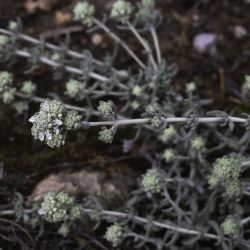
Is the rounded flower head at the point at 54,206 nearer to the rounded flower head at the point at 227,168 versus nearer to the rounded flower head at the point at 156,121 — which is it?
the rounded flower head at the point at 156,121

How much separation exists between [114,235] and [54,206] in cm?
32

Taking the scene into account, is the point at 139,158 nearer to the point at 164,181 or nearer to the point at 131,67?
the point at 164,181

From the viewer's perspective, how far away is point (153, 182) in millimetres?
2531

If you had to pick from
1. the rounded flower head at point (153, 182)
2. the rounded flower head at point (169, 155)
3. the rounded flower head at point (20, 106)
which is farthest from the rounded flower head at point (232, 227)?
the rounded flower head at point (20, 106)

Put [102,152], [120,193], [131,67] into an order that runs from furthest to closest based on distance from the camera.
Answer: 1. [131,67]
2. [102,152]
3. [120,193]

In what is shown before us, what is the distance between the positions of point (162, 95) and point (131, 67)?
34cm

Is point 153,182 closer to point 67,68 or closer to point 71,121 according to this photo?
point 71,121

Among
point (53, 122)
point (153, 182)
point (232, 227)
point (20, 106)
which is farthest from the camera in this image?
point (20, 106)

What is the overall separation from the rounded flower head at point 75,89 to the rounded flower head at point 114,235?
79 centimetres

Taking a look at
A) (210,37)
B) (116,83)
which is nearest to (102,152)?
(116,83)

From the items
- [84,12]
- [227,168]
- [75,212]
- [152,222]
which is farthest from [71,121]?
[84,12]

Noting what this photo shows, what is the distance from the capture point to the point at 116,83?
297cm

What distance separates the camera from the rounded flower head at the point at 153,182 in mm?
2531

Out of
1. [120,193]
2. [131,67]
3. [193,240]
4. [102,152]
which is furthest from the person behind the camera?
[131,67]
